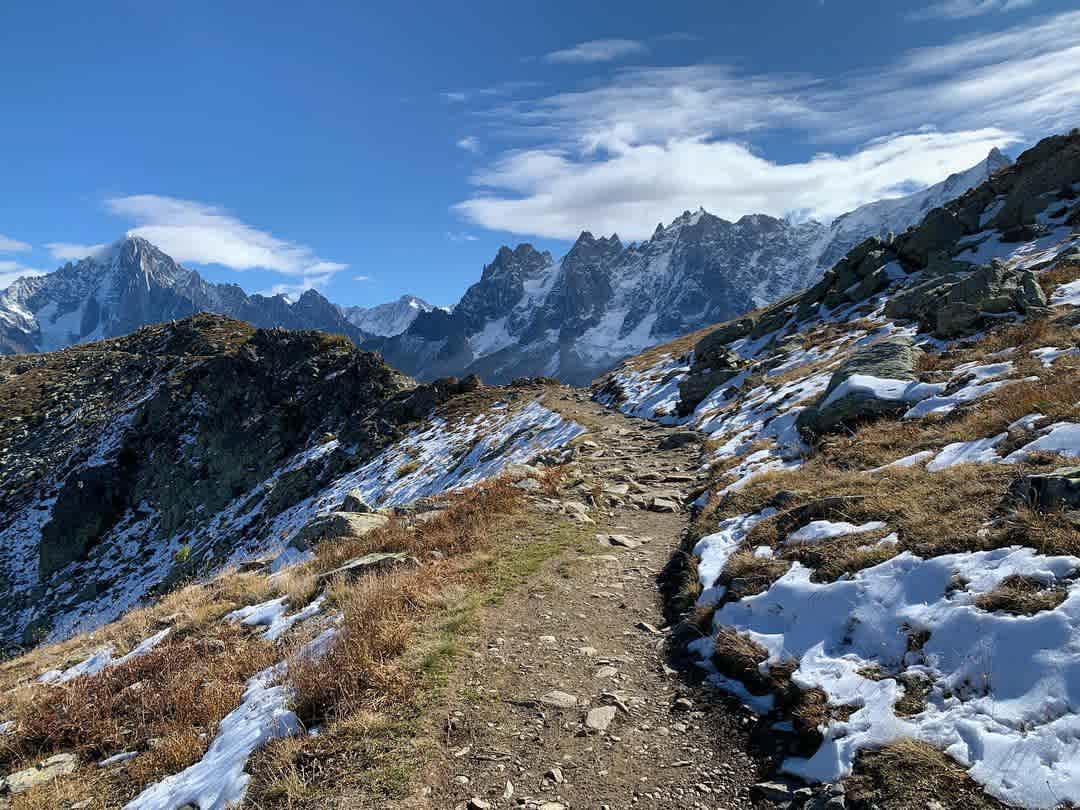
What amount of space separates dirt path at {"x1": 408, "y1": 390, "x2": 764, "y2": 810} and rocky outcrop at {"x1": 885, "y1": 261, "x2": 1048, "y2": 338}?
14.4 m

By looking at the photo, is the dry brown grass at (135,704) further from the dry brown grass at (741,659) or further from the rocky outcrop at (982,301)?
the rocky outcrop at (982,301)

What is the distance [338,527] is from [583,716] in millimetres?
10863

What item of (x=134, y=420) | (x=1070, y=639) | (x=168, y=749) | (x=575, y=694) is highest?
(x=134, y=420)

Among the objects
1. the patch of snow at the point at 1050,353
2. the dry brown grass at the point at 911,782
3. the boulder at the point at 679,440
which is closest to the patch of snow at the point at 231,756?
the dry brown grass at the point at 911,782

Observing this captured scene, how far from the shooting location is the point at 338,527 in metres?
15.1

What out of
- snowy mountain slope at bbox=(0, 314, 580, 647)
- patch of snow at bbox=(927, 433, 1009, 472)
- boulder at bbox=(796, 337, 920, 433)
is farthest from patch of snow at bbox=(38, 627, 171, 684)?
boulder at bbox=(796, 337, 920, 433)

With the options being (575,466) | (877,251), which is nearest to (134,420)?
(575,466)

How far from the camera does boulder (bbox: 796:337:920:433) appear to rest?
13297 mm

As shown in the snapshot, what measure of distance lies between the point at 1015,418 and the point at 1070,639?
6.05 meters

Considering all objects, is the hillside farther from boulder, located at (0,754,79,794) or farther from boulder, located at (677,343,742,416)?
boulder, located at (677,343,742,416)

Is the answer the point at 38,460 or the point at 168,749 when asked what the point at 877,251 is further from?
the point at 38,460

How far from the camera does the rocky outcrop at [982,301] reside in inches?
647

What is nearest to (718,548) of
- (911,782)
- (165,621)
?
(911,782)

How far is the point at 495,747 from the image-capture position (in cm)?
557
